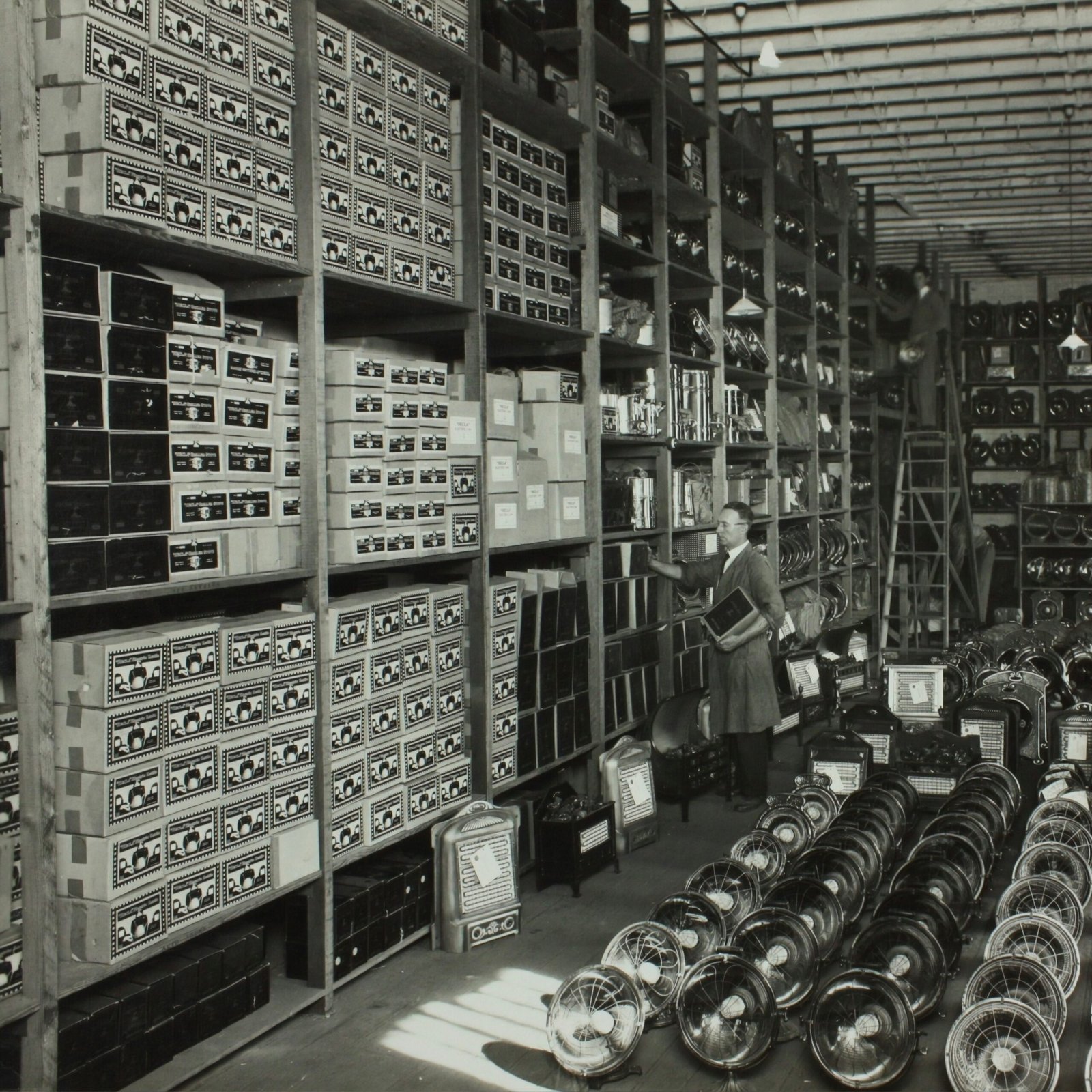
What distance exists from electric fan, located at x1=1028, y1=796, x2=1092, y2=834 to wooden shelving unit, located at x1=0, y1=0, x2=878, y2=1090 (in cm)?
214

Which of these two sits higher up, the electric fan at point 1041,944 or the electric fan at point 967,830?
the electric fan at point 967,830

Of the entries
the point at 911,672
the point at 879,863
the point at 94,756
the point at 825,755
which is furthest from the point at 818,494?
the point at 94,756

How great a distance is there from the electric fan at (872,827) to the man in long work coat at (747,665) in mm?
1404

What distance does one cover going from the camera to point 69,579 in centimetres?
321

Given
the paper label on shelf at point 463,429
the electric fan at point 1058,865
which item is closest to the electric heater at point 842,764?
the electric fan at point 1058,865

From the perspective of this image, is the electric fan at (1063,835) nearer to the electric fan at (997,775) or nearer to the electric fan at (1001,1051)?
the electric fan at (997,775)

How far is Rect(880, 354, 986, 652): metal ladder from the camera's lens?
12.7 meters

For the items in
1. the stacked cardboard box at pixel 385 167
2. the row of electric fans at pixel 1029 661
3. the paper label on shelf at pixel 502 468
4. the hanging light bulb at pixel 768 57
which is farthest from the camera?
the row of electric fans at pixel 1029 661

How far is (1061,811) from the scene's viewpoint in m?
5.45

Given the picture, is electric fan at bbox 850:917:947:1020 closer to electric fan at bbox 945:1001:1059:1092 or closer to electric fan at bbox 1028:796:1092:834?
electric fan at bbox 945:1001:1059:1092

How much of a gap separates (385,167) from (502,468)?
4.66 ft

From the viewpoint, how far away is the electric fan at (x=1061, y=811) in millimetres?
5301

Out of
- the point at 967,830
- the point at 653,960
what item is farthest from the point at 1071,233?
the point at 653,960

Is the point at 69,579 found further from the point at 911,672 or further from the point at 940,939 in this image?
the point at 911,672
